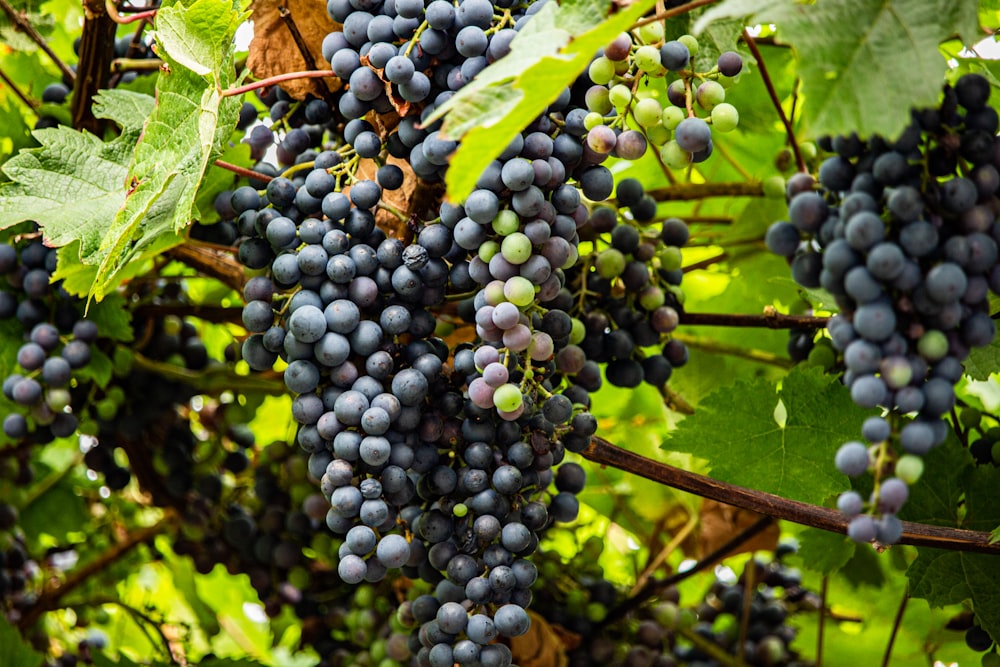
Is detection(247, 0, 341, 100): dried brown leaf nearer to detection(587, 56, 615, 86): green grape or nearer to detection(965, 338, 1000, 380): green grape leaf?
detection(587, 56, 615, 86): green grape

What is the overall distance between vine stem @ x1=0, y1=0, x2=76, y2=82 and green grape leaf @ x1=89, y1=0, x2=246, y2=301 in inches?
20.2

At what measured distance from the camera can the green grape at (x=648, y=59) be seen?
3.22 feet

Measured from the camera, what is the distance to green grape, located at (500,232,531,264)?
0.99 m

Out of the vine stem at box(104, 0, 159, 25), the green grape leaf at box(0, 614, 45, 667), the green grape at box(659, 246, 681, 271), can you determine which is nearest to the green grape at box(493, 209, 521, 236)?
the green grape at box(659, 246, 681, 271)

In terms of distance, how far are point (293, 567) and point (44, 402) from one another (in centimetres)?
53

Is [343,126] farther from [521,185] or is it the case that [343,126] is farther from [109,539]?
[109,539]

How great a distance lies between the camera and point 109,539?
Answer: 226 centimetres

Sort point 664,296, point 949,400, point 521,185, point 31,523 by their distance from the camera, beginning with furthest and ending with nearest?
point 31,523 → point 664,296 → point 521,185 → point 949,400

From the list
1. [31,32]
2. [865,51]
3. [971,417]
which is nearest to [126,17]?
[31,32]

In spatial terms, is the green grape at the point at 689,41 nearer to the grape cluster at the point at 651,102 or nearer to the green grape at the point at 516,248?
the grape cluster at the point at 651,102

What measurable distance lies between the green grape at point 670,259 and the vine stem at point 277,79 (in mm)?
538

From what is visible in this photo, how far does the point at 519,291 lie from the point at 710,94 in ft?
0.92

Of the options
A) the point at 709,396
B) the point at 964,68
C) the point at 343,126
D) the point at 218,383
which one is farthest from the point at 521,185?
the point at 218,383

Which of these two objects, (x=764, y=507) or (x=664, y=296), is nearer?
(x=764, y=507)
